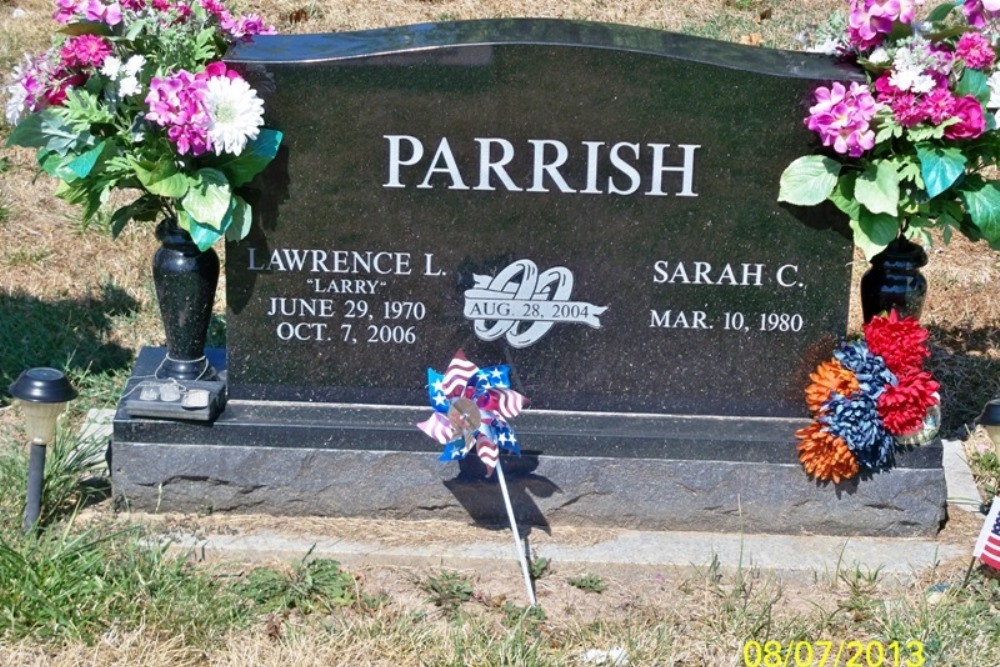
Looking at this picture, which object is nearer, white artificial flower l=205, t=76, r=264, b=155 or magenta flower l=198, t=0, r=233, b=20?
white artificial flower l=205, t=76, r=264, b=155

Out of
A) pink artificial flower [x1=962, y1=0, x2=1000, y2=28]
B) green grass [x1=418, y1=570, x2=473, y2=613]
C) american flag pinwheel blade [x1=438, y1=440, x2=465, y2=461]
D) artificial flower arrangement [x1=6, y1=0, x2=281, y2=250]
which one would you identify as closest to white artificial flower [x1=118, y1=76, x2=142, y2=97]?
artificial flower arrangement [x1=6, y1=0, x2=281, y2=250]

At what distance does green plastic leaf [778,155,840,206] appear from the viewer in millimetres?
4293

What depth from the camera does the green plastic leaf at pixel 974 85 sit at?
13.9 ft

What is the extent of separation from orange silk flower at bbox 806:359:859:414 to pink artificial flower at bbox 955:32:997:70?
0.97m

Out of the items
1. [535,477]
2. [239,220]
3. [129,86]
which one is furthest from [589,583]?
[129,86]

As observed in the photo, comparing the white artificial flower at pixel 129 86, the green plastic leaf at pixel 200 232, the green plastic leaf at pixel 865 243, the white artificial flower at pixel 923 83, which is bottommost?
the green plastic leaf at pixel 200 232

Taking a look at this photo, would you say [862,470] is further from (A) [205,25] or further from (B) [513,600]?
(A) [205,25]

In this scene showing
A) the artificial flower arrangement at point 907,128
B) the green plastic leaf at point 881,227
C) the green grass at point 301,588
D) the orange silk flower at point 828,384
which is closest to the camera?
the green grass at point 301,588

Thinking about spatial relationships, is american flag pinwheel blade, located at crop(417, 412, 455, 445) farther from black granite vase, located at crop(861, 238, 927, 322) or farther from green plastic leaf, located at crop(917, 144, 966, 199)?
green plastic leaf, located at crop(917, 144, 966, 199)

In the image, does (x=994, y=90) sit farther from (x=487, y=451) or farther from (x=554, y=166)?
(x=487, y=451)

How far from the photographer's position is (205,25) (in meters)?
4.43

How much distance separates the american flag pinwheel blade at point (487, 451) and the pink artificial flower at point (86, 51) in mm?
1552

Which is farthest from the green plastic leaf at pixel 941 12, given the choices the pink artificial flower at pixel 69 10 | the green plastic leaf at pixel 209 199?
the pink artificial flower at pixel 69 10

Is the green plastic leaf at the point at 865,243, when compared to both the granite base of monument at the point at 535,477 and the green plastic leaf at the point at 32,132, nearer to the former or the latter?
the granite base of monument at the point at 535,477
